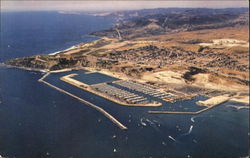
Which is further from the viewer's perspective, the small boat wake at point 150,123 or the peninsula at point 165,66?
the peninsula at point 165,66

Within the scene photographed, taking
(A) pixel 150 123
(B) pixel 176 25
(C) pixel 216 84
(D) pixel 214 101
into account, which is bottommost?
(A) pixel 150 123

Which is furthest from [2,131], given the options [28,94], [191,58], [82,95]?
[191,58]

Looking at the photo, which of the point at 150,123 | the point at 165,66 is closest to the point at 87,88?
the point at 150,123

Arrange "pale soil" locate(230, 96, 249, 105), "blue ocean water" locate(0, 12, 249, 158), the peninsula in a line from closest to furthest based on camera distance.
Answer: "blue ocean water" locate(0, 12, 249, 158) < "pale soil" locate(230, 96, 249, 105) < the peninsula

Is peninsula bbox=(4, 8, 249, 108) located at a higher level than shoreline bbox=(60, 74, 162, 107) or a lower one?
higher

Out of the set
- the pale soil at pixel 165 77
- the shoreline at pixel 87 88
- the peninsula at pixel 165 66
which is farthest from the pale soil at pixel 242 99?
the pale soil at pixel 165 77

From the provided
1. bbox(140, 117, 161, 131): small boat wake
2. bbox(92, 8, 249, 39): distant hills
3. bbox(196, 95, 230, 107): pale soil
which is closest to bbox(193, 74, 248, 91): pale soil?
bbox(196, 95, 230, 107): pale soil

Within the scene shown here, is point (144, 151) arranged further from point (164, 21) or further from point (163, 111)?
point (164, 21)

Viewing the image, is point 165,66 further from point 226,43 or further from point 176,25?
point 176,25

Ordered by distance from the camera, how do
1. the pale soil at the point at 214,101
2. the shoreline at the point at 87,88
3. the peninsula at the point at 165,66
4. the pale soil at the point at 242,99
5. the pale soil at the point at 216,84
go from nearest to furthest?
1. the pale soil at the point at 242,99
2. the pale soil at the point at 214,101
3. the pale soil at the point at 216,84
4. the shoreline at the point at 87,88
5. the peninsula at the point at 165,66

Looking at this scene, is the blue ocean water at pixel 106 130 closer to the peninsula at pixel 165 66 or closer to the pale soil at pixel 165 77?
the peninsula at pixel 165 66

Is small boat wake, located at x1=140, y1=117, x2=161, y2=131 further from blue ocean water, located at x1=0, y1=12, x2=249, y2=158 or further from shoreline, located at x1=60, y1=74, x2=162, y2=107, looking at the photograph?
shoreline, located at x1=60, y1=74, x2=162, y2=107
